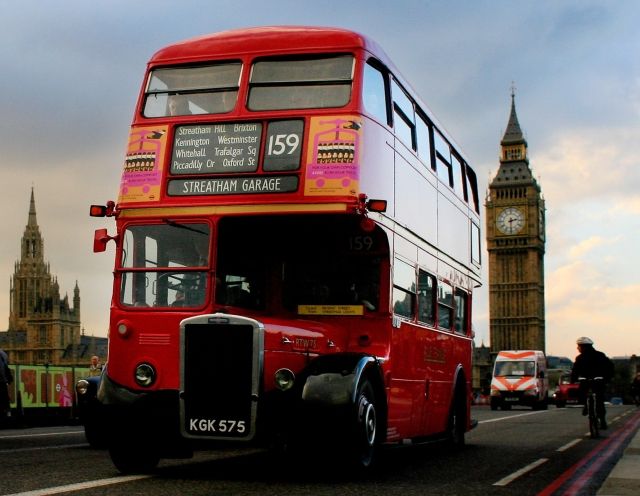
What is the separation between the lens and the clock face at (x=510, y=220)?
159625 mm

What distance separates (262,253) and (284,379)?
1536 mm

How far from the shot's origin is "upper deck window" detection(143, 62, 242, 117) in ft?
33.7

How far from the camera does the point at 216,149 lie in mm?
9969

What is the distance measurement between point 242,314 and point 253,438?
4.01 feet

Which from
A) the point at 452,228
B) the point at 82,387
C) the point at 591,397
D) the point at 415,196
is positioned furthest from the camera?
the point at 591,397

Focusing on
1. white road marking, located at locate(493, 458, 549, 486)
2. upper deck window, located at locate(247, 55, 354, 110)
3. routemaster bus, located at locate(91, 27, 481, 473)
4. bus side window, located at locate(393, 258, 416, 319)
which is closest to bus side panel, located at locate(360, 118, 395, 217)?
routemaster bus, located at locate(91, 27, 481, 473)

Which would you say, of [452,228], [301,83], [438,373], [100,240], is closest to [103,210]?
[100,240]

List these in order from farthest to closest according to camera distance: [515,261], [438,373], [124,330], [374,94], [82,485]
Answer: [515,261]
[438,373]
[374,94]
[124,330]
[82,485]

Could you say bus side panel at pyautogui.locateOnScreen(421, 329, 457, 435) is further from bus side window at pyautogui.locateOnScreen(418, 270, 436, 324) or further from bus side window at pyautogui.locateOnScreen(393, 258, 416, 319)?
bus side window at pyautogui.locateOnScreen(393, 258, 416, 319)

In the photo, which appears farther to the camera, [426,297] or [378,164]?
[426,297]

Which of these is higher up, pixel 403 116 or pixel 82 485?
pixel 403 116

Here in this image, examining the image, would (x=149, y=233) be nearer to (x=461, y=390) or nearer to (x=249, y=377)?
(x=249, y=377)

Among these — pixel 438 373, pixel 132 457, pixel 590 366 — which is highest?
pixel 590 366

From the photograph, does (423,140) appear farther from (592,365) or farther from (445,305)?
(592,365)
